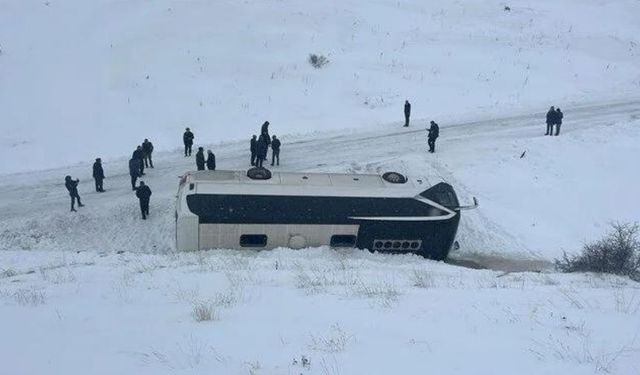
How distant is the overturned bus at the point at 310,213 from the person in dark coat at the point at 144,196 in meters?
2.61

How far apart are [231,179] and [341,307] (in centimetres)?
928

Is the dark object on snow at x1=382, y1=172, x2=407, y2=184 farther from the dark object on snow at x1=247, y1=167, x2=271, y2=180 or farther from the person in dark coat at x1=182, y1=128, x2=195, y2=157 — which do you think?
the person in dark coat at x1=182, y1=128, x2=195, y2=157

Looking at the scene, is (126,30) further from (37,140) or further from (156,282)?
(156,282)

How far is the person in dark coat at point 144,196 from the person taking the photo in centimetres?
2219

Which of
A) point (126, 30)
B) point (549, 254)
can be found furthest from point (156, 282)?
point (126, 30)

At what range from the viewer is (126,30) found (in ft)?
130

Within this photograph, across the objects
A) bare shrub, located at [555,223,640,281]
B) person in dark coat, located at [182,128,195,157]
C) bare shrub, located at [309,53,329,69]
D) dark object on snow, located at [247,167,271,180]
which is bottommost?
bare shrub, located at [555,223,640,281]

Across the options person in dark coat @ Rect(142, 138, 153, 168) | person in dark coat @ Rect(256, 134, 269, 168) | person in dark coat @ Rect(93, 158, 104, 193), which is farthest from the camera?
person in dark coat @ Rect(256, 134, 269, 168)

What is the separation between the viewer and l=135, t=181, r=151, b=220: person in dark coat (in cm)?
2219

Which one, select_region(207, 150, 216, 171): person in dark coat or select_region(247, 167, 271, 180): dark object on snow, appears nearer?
select_region(247, 167, 271, 180): dark object on snow

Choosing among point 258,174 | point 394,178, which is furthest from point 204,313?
point 394,178

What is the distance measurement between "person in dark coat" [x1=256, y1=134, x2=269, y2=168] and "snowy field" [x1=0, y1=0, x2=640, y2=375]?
1046 millimetres

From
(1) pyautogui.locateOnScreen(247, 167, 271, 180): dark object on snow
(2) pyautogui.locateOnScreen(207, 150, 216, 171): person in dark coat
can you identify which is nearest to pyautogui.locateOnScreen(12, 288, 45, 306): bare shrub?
(1) pyautogui.locateOnScreen(247, 167, 271, 180): dark object on snow

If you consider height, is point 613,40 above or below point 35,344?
above
